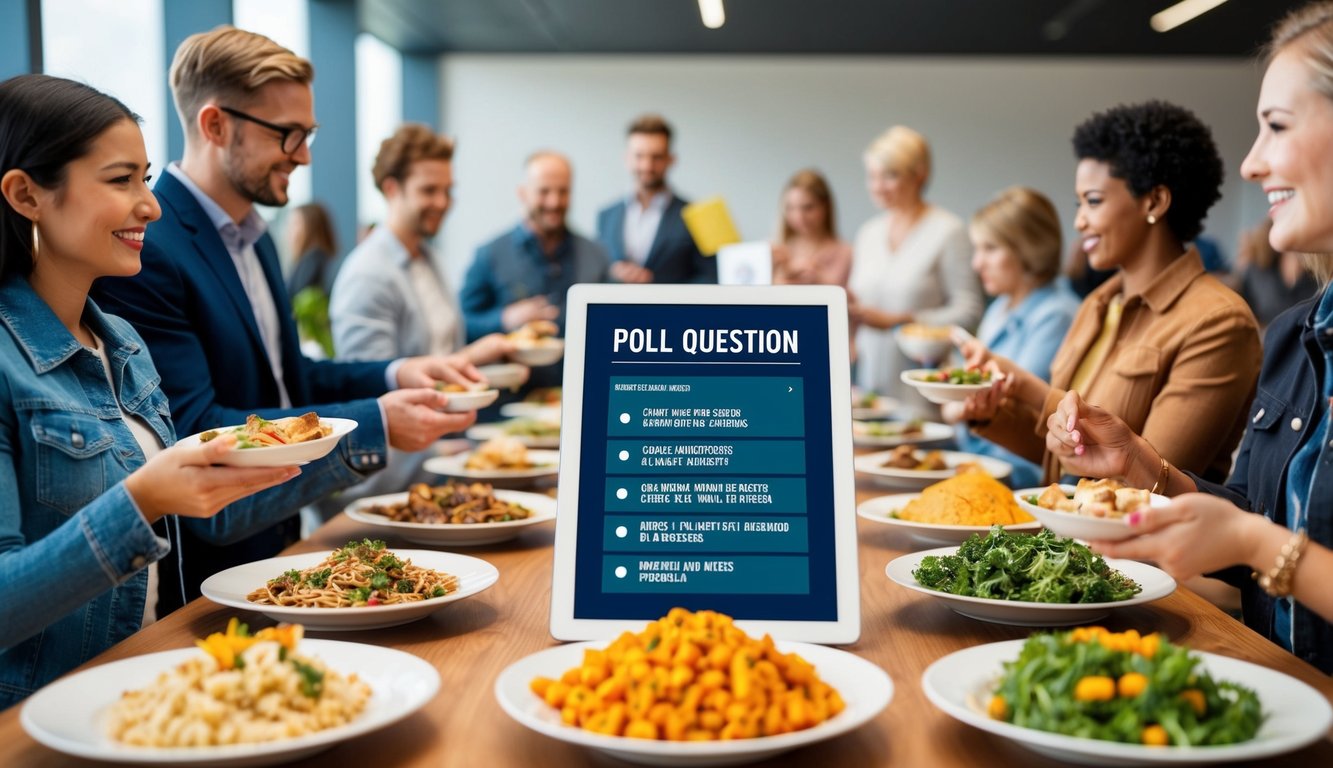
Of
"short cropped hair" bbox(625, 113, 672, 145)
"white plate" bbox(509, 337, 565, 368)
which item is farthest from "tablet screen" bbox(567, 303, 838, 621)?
"short cropped hair" bbox(625, 113, 672, 145)

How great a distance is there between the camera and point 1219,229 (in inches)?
516

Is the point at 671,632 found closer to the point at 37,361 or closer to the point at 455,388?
the point at 37,361

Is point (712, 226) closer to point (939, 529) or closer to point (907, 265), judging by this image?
point (907, 265)

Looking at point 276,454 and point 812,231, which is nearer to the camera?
point 276,454

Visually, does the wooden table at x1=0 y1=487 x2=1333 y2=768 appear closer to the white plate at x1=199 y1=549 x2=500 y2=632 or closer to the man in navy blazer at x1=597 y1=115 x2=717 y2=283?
the white plate at x1=199 y1=549 x2=500 y2=632

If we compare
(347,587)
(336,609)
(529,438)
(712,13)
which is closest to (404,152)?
(529,438)

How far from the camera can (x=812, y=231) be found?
6.64 metres

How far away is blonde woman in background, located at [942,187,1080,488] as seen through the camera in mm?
3811

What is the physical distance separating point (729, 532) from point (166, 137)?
17.1 feet

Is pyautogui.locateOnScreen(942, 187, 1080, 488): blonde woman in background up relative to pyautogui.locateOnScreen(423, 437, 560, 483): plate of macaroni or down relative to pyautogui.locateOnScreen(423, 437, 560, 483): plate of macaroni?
up

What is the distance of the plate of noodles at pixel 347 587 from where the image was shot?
4.83 ft

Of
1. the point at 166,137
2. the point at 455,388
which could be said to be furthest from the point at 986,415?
the point at 166,137

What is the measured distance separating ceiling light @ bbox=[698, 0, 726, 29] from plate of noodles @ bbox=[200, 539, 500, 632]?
28.7 ft

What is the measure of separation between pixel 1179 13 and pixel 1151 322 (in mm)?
8760
